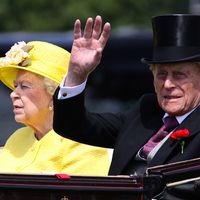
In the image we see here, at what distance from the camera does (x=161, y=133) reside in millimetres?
4547

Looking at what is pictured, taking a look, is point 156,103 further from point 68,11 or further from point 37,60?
point 68,11

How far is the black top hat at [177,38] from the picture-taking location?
4.52 metres

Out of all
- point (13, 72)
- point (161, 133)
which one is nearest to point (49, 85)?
point (13, 72)

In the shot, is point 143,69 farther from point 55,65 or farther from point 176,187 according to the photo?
point 176,187

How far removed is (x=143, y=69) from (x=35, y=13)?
9992mm

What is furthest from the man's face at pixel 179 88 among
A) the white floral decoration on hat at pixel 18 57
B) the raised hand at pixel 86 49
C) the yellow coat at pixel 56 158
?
the white floral decoration on hat at pixel 18 57

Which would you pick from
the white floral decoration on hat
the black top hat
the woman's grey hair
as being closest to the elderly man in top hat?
the black top hat

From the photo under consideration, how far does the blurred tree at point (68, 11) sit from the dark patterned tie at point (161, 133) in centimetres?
1737

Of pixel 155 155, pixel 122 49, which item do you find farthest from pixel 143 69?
pixel 155 155

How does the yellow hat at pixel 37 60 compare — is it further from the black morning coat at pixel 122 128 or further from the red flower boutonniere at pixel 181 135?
the red flower boutonniere at pixel 181 135

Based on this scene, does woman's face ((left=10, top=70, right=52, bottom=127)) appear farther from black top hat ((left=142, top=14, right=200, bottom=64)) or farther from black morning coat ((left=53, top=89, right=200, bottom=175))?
black top hat ((left=142, top=14, right=200, bottom=64))

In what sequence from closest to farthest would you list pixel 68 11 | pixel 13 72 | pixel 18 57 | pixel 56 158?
1. pixel 56 158
2. pixel 18 57
3. pixel 13 72
4. pixel 68 11

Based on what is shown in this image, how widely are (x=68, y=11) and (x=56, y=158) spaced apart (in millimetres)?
17778

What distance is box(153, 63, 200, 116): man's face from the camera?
4.47 metres
